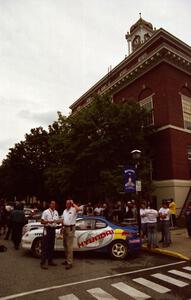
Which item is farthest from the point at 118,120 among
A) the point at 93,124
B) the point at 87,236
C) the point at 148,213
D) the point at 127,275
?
the point at 127,275

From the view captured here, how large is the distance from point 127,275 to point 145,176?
1268 cm

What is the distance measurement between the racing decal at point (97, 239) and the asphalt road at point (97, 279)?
0.51m

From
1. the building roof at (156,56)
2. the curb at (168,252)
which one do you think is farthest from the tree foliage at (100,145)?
the curb at (168,252)

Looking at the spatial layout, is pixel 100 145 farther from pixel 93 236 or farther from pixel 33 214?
pixel 93 236

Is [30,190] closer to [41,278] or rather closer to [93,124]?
[93,124]

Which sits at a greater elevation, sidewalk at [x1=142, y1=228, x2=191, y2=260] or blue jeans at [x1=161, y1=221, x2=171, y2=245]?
blue jeans at [x1=161, y1=221, x2=171, y2=245]

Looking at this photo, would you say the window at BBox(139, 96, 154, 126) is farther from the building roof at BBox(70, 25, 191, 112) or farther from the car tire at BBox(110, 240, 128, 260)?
the car tire at BBox(110, 240, 128, 260)

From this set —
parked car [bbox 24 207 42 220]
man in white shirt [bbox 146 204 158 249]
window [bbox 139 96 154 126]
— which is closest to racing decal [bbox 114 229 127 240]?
man in white shirt [bbox 146 204 158 249]

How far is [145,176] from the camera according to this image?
1992 centimetres

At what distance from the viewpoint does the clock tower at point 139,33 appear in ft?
126

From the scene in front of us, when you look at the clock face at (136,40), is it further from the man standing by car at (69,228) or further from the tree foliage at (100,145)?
the man standing by car at (69,228)

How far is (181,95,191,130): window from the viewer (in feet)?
77.4

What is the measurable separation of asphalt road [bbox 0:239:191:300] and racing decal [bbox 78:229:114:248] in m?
0.51

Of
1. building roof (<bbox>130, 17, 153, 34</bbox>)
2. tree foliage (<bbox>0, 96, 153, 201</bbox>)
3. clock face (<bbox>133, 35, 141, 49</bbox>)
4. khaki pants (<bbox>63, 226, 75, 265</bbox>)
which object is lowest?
khaki pants (<bbox>63, 226, 75, 265</bbox>)
